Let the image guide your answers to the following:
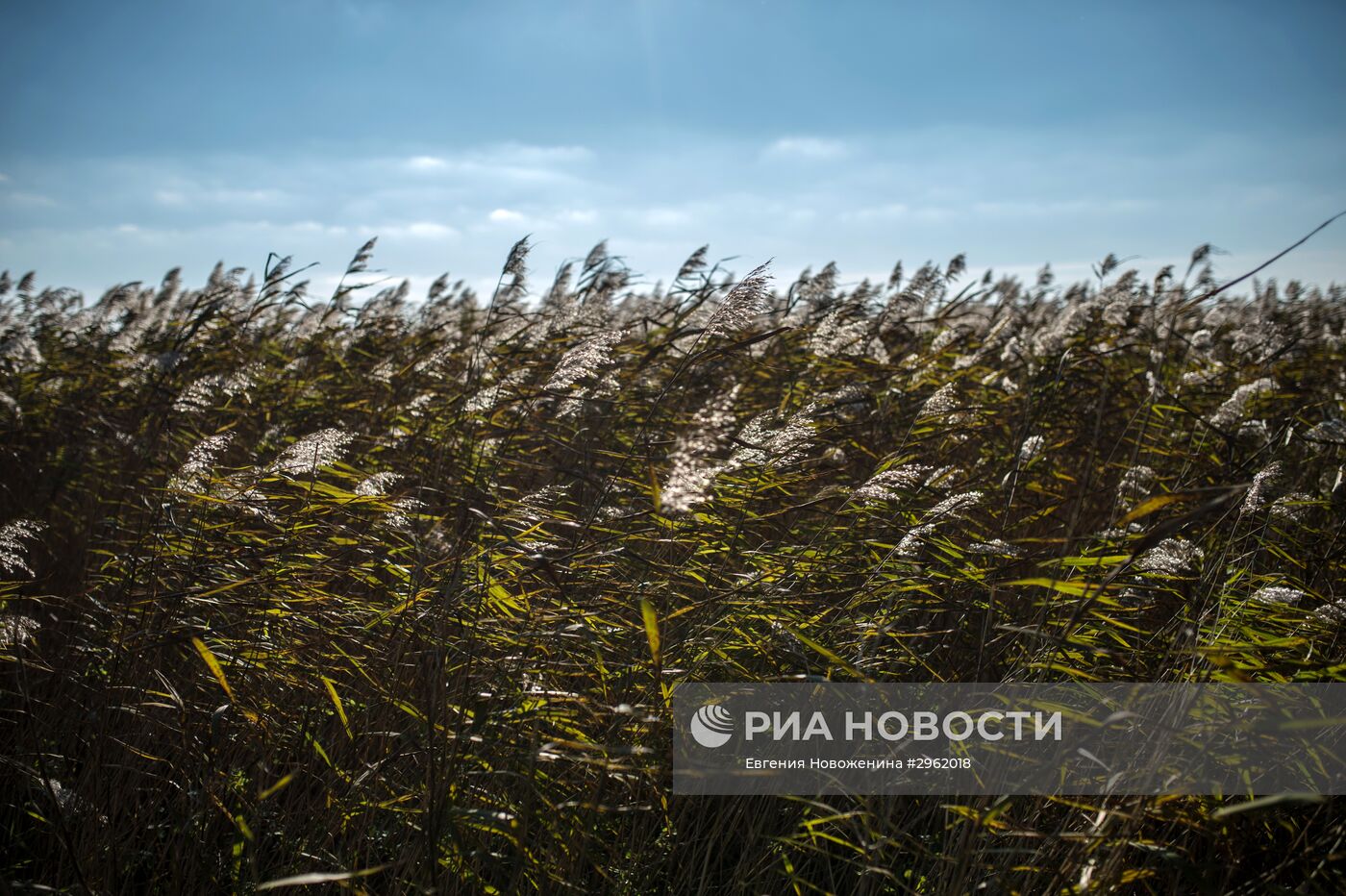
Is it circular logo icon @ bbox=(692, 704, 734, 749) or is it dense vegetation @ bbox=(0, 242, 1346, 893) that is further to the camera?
circular logo icon @ bbox=(692, 704, 734, 749)

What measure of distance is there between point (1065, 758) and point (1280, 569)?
5.13ft

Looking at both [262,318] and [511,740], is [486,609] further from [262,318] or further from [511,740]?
[262,318]

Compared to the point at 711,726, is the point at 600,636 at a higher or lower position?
higher

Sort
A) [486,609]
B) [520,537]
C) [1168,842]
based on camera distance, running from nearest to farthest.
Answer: [1168,842] → [486,609] → [520,537]

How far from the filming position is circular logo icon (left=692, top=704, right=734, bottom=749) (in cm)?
205

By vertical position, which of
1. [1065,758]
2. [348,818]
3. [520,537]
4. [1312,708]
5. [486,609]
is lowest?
[348,818]

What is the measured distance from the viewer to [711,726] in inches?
81.8

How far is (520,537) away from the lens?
2.43 meters

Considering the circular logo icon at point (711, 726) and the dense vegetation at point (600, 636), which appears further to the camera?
the circular logo icon at point (711, 726)

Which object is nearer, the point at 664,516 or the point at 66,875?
the point at 66,875

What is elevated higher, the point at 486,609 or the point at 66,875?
the point at 486,609

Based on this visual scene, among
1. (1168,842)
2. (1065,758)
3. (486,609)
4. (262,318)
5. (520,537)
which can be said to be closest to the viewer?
Answer: (1168,842)

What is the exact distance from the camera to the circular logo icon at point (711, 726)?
2053mm

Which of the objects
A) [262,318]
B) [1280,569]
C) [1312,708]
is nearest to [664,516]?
[1312,708]
